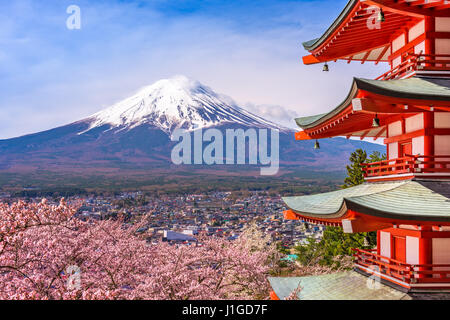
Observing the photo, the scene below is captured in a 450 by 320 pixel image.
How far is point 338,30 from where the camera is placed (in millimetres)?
9375

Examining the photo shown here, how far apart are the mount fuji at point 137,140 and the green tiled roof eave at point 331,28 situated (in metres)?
64.6

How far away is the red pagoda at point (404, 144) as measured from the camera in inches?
281

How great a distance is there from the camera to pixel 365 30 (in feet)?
30.5

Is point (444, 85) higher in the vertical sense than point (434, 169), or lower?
higher

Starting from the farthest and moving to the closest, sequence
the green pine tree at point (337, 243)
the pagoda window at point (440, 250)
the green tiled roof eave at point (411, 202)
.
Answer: the green pine tree at point (337, 243) → the pagoda window at point (440, 250) → the green tiled roof eave at point (411, 202)

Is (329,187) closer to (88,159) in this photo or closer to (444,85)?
(88,159)

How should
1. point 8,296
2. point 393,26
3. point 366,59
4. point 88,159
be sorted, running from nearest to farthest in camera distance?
point 8,296 → point 393,26 → point 366,59 → point 88,159

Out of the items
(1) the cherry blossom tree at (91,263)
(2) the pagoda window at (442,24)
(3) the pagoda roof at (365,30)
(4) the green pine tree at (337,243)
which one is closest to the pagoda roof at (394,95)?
(2) the pagoda window at (442,24)

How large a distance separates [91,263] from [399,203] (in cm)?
761

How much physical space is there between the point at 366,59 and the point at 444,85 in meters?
3.66

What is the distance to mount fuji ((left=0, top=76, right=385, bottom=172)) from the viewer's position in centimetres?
7831

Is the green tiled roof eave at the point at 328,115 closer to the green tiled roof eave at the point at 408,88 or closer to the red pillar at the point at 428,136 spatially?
the green tiled roof eave at the point at 408,88

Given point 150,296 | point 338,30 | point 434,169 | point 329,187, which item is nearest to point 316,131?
point 338,30

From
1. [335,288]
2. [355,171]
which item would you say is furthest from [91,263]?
[355,171]
